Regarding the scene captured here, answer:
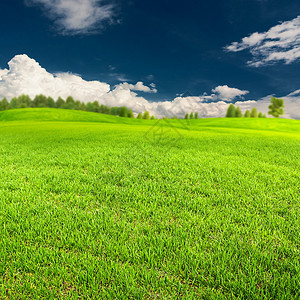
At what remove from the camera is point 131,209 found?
10.3 ft

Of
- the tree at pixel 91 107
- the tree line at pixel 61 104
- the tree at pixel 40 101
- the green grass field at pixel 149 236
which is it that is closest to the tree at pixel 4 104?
the tree line at pixel 61 104

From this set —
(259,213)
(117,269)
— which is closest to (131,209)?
(117,269)

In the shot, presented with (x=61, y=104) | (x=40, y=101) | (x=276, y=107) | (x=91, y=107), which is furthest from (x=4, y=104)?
(x=276, y=107)

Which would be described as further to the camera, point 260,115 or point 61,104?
point 61,104

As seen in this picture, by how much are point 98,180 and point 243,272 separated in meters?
3.41

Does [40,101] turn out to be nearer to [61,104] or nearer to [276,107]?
[61,104]

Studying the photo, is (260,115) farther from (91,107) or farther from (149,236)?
(149,236)

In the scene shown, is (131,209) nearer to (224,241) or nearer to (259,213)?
(224,241)

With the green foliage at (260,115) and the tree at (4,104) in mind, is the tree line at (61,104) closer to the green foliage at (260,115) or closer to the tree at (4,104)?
the tree at (4,104)

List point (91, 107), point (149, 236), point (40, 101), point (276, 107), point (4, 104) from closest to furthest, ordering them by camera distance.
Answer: point (149, 236) → point (276, 107) → point (4, 104) → point (40, 101) → point (91, 107)

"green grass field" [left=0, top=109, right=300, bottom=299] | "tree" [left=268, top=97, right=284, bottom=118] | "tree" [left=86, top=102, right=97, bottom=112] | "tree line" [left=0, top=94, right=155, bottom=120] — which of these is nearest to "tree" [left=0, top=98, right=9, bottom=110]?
"tree line" [left=0, top=94, right=155, bottom=120]

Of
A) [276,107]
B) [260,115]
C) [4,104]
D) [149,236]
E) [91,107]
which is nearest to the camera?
[149,236]

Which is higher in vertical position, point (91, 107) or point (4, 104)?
point (91, 107)

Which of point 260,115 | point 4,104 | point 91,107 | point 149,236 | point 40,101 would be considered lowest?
point 149,236
